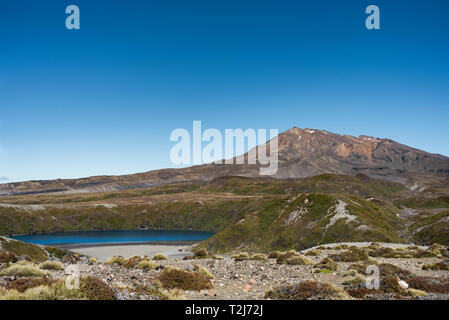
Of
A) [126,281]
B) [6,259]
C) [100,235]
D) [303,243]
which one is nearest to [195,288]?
[126,281]

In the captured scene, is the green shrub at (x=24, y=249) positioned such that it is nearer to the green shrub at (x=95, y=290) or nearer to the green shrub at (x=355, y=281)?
the green shrub at (x=95, y=290)

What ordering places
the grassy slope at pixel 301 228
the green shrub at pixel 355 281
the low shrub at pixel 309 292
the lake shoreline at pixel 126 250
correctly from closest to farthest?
the low shrub at pixel 309 292
the green shrub at pixel 355 281
the grassy slope at pixel 301 228
the lake shoreline at pixel 126 250

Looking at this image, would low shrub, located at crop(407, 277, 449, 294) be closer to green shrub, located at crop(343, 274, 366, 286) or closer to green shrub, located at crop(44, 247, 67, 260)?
green shrub, located at crop(343, 274, 366, 286)

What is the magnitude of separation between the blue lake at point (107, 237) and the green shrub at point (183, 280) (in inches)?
5846

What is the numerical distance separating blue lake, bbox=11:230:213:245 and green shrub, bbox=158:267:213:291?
149 m

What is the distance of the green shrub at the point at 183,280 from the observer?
1756 centimetres

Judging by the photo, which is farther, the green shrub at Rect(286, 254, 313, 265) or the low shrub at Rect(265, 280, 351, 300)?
the green shrub at Rect(286, 254, 313, 265)

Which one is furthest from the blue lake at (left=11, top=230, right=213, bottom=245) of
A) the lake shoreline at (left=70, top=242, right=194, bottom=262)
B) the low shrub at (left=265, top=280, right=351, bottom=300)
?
the low shrub at (left=265, top=280, right=351, bottom=300)

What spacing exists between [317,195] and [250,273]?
88.9 meters

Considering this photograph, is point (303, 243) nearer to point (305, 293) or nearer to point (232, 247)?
point (232, 247)

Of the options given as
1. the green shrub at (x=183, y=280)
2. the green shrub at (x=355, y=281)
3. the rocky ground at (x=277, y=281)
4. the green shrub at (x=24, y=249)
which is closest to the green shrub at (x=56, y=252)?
the green shrub at (x=24, y=249)

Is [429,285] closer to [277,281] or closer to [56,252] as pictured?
[277,281]

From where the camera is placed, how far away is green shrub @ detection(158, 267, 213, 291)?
17562 mm

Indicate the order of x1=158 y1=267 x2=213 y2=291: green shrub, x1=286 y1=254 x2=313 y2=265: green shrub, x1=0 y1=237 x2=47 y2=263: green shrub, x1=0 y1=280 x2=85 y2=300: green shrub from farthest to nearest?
x1=0 y1=237 x2=47 y2=263: green shrub < x1=286 y1=254 x2=313 y2=265: green shrub < x1=158 y1=267 x2=213 y2=291: green shrub < x1=0 y1=280 x2=85 y2=300: green shrub
